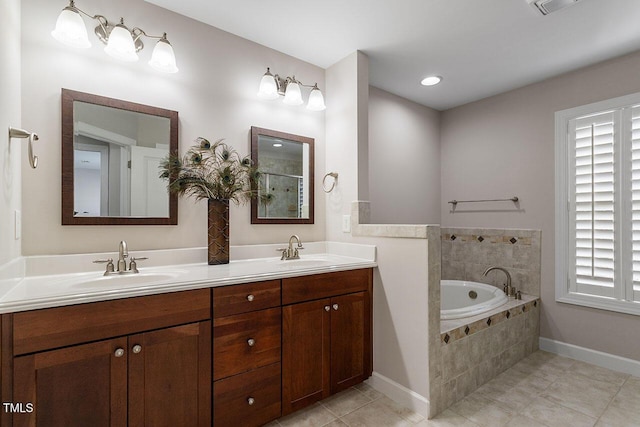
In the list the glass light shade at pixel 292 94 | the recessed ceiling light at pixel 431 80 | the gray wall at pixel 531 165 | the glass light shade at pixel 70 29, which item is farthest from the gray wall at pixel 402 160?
the glass light shade at pixel 70 29

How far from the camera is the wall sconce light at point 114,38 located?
4.84 feet

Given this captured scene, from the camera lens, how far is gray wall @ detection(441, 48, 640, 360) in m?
2.41

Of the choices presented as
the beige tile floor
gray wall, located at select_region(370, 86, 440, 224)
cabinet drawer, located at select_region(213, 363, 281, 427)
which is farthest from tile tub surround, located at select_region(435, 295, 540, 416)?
gray wall, located at select_region(370, 86, 440, 224)

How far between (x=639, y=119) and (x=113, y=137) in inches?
142

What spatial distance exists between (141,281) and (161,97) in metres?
1.10

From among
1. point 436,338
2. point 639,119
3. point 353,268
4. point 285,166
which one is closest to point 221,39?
point 285,166

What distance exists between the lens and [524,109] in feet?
9.59

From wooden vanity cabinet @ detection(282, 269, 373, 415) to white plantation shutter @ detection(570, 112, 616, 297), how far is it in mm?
1898

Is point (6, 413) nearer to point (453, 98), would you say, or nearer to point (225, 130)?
point (225, 130)

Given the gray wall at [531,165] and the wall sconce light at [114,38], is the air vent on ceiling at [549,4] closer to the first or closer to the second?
the gray wall at [531,165]

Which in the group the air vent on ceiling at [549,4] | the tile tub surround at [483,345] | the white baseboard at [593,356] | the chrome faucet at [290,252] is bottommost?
the white baseboard at [593,356]

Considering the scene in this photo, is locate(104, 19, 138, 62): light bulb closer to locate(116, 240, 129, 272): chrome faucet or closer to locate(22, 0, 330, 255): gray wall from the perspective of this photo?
locate(22, 0, 330, 255): gray wall

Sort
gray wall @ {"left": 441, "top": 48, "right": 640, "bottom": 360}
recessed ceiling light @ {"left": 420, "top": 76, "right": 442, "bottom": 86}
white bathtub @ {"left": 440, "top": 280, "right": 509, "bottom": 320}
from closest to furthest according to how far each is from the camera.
→ 1. gray wall @ {"left": 441, "top": 48, "right": 640, "bottom": 360}
2. recessed ceiling light @ {"left": 420, "top": 76, "right": 442, "bottom": 86}
3. white bathtub @ {"left": 440, "top": 280, "right": 509, "bottom": 320}

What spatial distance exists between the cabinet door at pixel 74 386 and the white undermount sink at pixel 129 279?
0.34 metres
